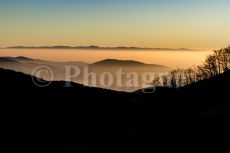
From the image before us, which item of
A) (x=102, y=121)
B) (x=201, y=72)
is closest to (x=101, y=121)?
(x=102, y=121)

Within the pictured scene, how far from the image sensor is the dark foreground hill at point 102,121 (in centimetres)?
2429

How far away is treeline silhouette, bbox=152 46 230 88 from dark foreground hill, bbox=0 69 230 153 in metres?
Result: 48.2

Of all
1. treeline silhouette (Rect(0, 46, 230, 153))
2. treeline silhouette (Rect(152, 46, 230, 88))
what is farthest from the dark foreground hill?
treeline silhouette (Rect(152, 46, 230, 88))

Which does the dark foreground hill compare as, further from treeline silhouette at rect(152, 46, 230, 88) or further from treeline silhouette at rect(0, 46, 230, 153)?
treeline silhouette at rect(152, 46, 230, 88)

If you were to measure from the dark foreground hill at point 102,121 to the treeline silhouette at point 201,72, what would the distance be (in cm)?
4815

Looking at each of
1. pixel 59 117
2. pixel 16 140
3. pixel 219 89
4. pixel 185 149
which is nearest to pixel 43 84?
pixel 59 117

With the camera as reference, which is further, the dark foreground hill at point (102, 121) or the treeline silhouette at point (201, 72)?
the treeline silhouette at point (201, 72)

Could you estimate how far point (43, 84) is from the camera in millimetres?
53812

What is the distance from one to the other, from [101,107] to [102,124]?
10.1 m

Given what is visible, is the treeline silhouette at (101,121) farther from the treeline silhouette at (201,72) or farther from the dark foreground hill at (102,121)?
the treeline silhouette at (201,72)

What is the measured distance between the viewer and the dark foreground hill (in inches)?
956

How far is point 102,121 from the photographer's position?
41781 millimetres

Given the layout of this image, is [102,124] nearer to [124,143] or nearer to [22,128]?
[22,128]

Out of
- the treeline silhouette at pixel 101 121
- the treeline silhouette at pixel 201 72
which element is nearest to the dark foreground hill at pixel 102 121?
the treeline silhouette at pixel 101 121
